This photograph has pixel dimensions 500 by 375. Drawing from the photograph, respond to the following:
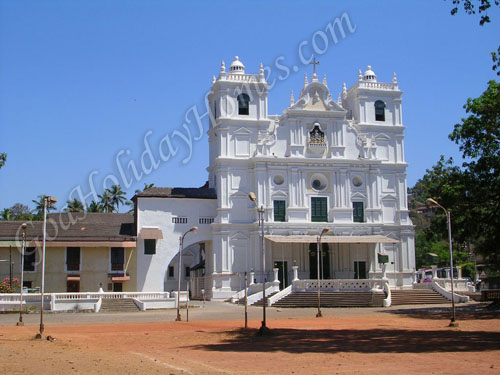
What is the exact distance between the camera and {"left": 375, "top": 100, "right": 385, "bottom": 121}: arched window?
54.5 metres

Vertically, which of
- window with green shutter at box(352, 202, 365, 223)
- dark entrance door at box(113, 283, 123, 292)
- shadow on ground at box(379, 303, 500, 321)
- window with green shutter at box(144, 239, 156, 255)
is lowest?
shadow on ground at box(379, 303, 500, 321)

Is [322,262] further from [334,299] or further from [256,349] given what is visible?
[256,349]

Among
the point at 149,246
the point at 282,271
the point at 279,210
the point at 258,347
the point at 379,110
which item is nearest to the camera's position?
the point at 258,347

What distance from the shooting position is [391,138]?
2131 inches

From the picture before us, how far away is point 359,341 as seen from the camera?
71.5ft

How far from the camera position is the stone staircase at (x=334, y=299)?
142 ft

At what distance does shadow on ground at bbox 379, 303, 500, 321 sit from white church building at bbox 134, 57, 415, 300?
30.2 ft

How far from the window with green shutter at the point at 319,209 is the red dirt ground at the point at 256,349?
72.8 ft

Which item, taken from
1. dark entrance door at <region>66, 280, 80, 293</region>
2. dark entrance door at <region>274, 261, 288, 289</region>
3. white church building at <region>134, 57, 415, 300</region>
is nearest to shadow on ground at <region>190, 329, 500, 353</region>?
white church building at <region>134, 57, 415, 300</region>

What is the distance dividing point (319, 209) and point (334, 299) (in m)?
9.69

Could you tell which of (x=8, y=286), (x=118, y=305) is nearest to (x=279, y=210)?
(x=118, y=305)

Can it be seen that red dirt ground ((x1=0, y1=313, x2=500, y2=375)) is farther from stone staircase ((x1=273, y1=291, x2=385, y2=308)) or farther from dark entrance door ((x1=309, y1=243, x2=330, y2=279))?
dark entrance door ((x1=309, y1=243, x2=330, y2=279))

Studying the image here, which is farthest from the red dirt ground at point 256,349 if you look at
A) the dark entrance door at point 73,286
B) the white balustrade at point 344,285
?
the dark entrance door at point 73,286

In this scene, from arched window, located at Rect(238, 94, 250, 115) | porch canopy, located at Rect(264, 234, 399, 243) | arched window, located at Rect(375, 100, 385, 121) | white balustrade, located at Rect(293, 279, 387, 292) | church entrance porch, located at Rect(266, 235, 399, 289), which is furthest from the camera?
arched window, located at Rect(375, 100, 385, 121)
